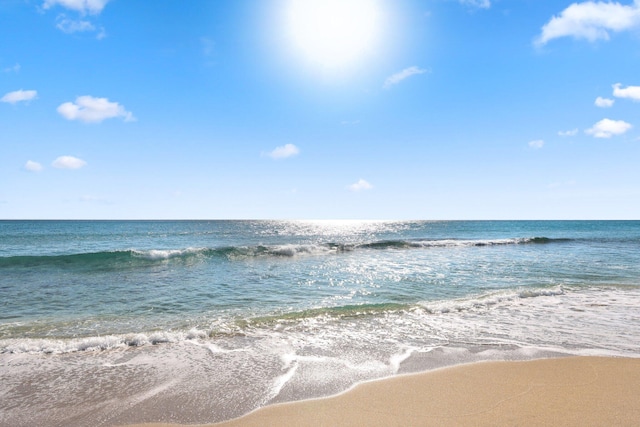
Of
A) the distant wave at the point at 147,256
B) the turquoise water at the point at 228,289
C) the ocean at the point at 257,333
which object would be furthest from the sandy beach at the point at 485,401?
the distant wave at the point at 147,256

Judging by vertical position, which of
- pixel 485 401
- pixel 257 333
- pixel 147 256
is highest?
pixel 485 401

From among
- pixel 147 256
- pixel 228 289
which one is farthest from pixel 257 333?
pixel 147 256

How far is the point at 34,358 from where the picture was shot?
664 cm

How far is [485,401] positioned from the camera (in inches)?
180

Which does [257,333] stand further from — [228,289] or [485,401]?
[228,289]

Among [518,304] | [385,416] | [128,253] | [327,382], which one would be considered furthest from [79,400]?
[128,253]

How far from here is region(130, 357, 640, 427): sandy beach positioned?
4125 millimetres

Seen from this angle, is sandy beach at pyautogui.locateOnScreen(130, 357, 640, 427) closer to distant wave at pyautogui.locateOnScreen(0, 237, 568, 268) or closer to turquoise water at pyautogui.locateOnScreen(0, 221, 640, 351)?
turquoise water at pyautogui.locateOnScreen(0, 221, 640, 351)

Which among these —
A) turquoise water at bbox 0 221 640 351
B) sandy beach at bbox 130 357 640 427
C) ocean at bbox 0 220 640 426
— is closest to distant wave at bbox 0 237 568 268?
turquoise water at bbox 0 221 640 351

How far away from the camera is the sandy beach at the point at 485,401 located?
412 cm

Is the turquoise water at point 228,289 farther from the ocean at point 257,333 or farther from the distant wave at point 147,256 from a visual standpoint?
the distant wave at point 147,256

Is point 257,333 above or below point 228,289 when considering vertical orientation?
above

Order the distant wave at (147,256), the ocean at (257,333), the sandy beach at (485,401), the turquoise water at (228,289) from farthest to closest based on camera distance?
the distant wave at (147,256)
the turquoise water at (228,289)
the ocean at (257,333)
the sandy beach at (485,401)

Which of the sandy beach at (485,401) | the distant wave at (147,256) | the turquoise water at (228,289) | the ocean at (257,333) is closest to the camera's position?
the sandy beach at (485,401)
